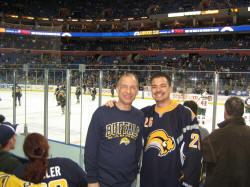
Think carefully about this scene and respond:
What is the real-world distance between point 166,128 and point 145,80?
8.90 meters

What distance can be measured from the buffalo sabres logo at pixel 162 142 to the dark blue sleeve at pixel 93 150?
20.2 inches

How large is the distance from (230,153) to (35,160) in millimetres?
1637

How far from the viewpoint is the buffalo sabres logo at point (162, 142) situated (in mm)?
2191

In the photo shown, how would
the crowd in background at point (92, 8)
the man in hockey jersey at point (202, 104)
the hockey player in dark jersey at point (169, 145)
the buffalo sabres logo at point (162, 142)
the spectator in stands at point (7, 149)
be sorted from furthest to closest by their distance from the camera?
1. the crowd in background at point (92, 8)
2. the man in hockey jersey at point (202, 104)
3. the buffalo sabres logo at point (162, 142)
4. the hockey player in dark jersey at point (169, 145)
5. the spectator in stands at point (7, 149)

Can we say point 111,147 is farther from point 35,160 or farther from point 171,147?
point 35,160

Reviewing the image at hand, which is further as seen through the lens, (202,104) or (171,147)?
(202,104)

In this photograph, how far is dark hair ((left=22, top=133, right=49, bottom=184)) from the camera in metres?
1.65

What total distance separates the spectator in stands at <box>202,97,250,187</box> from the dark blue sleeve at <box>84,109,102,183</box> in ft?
3.22

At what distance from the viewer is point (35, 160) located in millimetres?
1669

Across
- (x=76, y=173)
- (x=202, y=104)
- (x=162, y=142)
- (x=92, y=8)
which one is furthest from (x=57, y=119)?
(x=92, y=8)

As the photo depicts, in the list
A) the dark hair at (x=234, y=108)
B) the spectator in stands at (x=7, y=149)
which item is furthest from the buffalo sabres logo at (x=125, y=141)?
the dark hair at (x=234, y=108)

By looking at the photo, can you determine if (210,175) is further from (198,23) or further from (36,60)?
(198,23)

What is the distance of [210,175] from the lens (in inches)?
91.3

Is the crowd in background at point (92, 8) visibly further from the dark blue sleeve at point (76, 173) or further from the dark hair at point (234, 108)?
the dark blue sleeve at point (76, 173)
